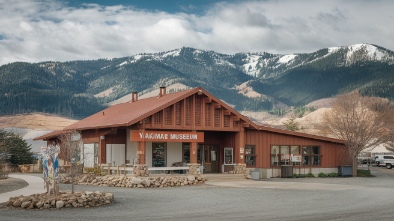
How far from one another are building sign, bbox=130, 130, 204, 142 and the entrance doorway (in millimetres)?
3840

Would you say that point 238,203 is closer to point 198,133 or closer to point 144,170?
point 144,170

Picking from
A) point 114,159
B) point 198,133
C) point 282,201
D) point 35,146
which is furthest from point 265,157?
point 35,146

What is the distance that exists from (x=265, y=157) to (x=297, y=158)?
8.41 feet

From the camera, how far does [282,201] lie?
2286cm

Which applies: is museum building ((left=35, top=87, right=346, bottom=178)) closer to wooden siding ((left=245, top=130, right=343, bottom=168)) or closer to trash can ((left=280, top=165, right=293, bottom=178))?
wooden siding ((left=245, top=130, right=343, bottom=168))

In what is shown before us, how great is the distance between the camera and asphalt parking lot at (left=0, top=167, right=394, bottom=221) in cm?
1792

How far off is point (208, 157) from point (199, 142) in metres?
3.15

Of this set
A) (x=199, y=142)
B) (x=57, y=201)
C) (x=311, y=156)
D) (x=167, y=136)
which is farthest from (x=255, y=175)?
(x=57, y=201)

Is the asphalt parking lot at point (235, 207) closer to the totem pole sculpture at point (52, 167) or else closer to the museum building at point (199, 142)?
the totem pole sculpture at point (52, 167)

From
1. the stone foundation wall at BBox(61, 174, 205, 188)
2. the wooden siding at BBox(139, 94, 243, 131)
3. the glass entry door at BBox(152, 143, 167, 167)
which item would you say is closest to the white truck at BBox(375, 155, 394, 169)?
the wooden siding at BBox(139, 94, 243, 131)

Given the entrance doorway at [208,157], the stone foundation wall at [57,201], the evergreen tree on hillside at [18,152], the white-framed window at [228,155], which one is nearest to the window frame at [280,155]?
the white-framed window at [228,155]

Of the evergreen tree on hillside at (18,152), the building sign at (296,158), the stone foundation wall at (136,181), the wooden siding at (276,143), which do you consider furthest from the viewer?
the evergreen tree on hillside at (18,152)

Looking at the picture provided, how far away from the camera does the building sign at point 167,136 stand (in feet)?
112

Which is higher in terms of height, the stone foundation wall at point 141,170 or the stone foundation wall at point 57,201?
the stone foundation wall at point 141,170
